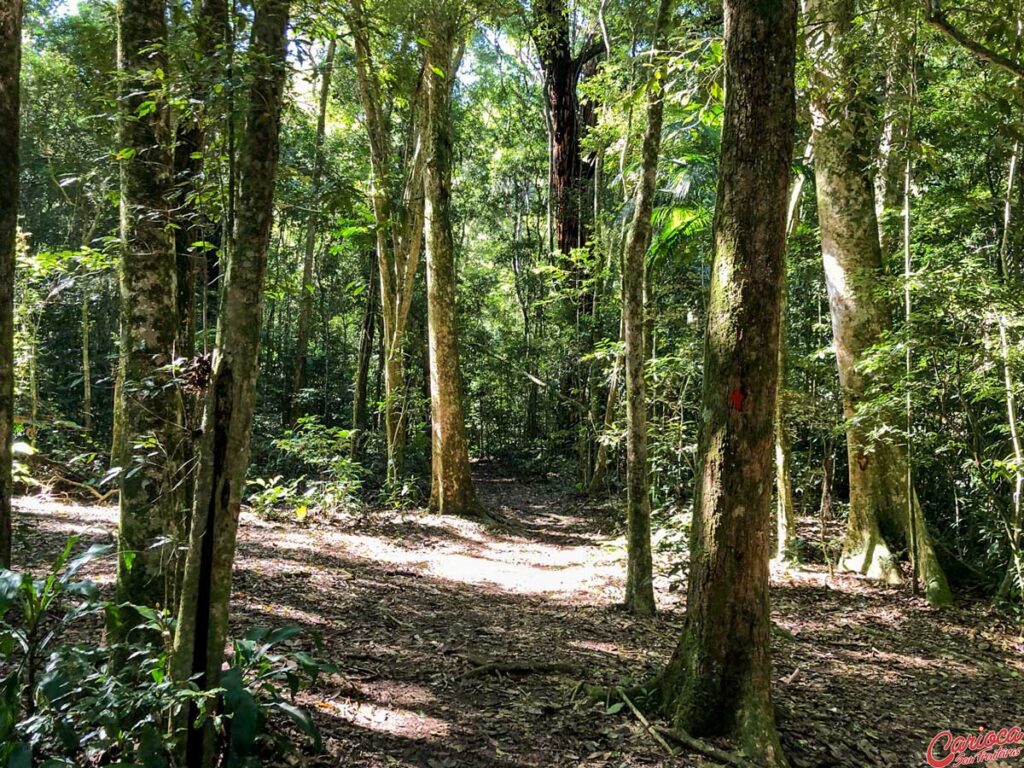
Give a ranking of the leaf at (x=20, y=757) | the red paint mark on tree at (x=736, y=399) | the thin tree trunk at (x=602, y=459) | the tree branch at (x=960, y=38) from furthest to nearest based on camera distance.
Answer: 1. the thin tree trunk at (x=602, y=459)
2. the tree branch at (x=960, y=38)
3. the red paint mark on tree at (x=736, y=399)
4. the leaf at (x=20, y=757)

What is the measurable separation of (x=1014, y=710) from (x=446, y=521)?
7.16 m

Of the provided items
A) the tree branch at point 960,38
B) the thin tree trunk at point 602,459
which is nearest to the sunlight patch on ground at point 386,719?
the tree branch at point 960,38

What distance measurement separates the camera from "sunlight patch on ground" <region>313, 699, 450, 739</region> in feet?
11.3

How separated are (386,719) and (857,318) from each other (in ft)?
21.4

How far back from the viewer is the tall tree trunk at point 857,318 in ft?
23.3

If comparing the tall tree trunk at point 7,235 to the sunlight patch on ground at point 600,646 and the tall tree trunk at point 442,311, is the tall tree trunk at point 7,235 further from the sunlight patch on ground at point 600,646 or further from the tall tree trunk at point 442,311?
the tall tree trunk at point 442,311

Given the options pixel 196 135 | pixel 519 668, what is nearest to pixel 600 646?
pixel 519 668

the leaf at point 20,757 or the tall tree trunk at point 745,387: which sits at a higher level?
the tall tree trunk at point 745,387

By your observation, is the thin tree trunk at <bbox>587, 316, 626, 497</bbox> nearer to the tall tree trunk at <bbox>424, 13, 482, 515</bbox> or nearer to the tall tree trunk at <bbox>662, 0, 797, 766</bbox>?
the tall tree trunk at <bbox>424, 13, 482, 515</bbox>

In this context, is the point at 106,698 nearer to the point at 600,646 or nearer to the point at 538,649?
the point at 538,649

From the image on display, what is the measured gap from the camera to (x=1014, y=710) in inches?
174

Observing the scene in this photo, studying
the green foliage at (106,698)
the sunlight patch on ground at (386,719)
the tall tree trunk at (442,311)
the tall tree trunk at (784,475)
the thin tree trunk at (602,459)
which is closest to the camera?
the green foliage at (106,698)

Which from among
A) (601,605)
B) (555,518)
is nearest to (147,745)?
(601,605)

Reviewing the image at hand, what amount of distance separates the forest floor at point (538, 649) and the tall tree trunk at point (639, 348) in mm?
708
